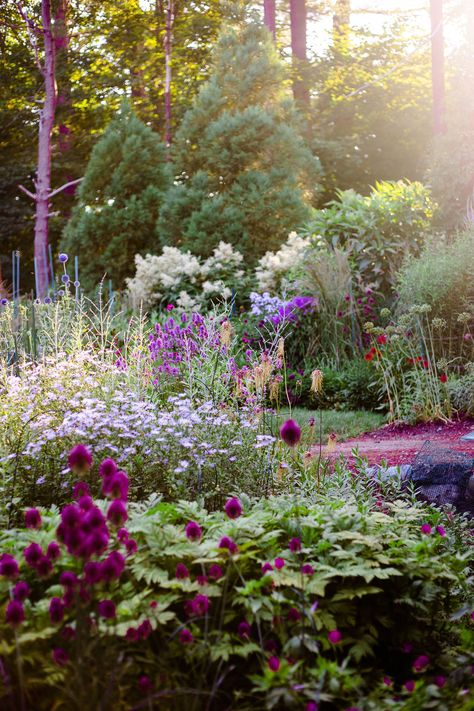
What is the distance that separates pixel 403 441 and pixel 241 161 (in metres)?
7.66

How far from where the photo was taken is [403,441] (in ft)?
20.5

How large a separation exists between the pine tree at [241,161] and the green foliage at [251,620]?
32.6ft

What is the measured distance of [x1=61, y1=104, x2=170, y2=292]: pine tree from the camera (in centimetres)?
1405

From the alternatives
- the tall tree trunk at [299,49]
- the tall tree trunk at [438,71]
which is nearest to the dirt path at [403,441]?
the tall tree trunk at [438,71]

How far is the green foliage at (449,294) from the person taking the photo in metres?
7.75

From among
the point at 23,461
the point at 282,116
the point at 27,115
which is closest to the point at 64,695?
the point at 23,461

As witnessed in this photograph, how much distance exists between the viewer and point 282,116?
13.4 meters

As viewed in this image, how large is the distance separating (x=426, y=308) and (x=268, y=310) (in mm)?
3204

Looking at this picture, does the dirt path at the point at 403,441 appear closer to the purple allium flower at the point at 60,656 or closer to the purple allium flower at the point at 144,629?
the purple allium flower at the point at 144,629

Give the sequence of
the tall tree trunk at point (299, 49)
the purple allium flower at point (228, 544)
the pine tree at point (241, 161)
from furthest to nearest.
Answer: the tall tree trunk at point (299, 49)
the pine tree at point (241, 161)
the purple allium flower at point (228, 544)

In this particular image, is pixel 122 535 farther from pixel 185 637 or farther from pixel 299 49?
pixel 299 49

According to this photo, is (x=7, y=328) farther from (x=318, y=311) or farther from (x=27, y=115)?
(x=27, y=115)

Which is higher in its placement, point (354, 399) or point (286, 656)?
point (286, 656)

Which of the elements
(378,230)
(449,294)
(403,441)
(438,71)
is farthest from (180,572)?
(438,71)
